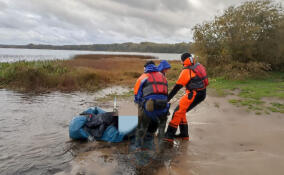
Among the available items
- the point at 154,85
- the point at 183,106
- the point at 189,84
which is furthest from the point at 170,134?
the point at 154,85

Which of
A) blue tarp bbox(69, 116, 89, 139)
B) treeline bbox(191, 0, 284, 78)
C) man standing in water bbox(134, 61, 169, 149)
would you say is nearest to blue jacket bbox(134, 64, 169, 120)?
man standing in water bbox(134, 61, 169, 149)

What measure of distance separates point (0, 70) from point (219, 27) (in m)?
16.4

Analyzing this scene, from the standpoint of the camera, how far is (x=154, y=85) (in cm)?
454

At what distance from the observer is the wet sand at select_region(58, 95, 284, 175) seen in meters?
4.49

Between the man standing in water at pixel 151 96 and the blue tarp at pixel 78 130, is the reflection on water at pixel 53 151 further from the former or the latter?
the man standing in water at pixel 151 96

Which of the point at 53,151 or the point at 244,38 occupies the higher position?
the point at 244,38

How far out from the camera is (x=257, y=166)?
446cm

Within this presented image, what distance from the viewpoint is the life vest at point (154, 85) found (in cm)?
452

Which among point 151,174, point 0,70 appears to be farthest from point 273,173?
point 0,70

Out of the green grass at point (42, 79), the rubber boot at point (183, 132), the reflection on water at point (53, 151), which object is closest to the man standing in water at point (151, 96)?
the reflection on water at point (53, 151)

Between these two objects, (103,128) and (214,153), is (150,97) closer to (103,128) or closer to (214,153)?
(103,128)

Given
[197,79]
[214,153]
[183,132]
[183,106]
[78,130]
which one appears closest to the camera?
[214,153]

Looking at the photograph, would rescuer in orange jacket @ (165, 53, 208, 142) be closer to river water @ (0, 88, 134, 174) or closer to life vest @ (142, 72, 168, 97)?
life vest @ (142, 72, 168, 97)

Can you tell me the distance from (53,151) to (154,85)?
3.18 meters
